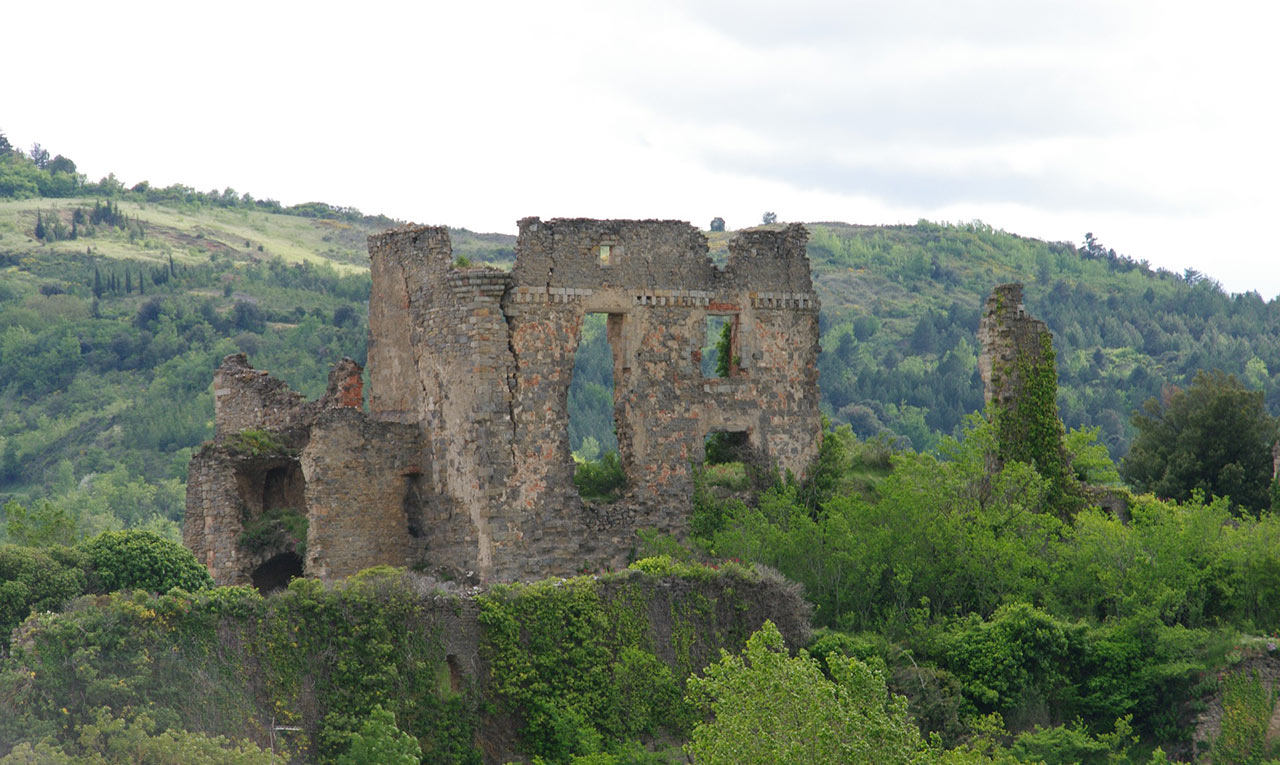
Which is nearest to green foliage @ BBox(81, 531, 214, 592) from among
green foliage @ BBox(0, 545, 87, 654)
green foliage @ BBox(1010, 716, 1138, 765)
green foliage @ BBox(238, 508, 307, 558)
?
green foliage @ BBox(0, 545, 87, 654)

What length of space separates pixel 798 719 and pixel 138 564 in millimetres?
9550

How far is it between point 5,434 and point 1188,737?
56.8 meters

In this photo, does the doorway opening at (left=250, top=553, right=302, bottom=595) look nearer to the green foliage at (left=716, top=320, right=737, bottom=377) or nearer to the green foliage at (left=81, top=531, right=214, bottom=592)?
the green foliage at (left=81, top=531, right=214, bottom=592)

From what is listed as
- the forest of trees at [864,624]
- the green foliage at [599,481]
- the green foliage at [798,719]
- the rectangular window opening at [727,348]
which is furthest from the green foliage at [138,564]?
the rectangular window opening at [727,348]

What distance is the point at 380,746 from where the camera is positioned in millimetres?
23797

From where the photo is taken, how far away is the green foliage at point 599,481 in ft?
109

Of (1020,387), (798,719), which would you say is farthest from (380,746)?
(1020,387)

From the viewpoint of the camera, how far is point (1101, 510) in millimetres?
35938

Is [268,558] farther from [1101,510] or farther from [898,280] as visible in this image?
[898,280]

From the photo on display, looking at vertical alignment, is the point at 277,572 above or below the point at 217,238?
below

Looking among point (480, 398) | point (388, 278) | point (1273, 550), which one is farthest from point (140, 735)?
point (1273, 550)

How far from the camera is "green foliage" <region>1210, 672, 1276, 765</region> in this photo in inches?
1138

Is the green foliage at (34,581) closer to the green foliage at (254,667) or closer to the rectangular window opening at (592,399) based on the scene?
the green foliage at (254,667)

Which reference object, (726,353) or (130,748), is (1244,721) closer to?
(726,353)
